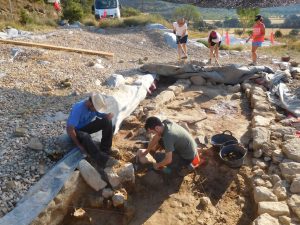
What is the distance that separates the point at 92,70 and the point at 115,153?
363 cm

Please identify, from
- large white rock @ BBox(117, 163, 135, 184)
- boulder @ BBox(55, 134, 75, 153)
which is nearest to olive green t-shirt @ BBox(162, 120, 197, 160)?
large white rock @ BBox(117, 163, 135, 184)

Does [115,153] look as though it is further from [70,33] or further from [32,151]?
[70,33]

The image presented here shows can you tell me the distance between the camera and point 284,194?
15.0 feet

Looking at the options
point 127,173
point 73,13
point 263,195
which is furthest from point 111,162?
point 73,13

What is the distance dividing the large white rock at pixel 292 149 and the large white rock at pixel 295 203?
32.8 inches

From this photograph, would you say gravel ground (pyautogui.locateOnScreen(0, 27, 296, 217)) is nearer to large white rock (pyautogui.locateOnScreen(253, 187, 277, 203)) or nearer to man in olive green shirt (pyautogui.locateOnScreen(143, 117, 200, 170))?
man in olive green shirt (pyautogui.locateOnScreen(143, 117, 200, 170))

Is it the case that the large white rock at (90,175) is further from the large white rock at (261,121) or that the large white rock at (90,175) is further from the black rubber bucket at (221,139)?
the large white rock at (261,121)

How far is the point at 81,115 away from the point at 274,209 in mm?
2595

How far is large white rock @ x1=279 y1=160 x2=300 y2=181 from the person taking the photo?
4.89 meters

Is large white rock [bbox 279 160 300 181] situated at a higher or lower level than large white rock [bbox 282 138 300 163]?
lower

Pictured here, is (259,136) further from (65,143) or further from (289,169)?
(65,143)

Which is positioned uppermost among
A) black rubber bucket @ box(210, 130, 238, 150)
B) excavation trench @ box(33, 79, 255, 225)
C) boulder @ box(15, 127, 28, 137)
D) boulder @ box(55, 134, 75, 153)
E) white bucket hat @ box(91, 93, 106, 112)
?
white bucket hat @ box(91, 93, 106, 112)

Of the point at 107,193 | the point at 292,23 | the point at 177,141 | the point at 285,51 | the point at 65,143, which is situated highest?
the point at 177,141

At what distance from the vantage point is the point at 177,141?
15.5ft
